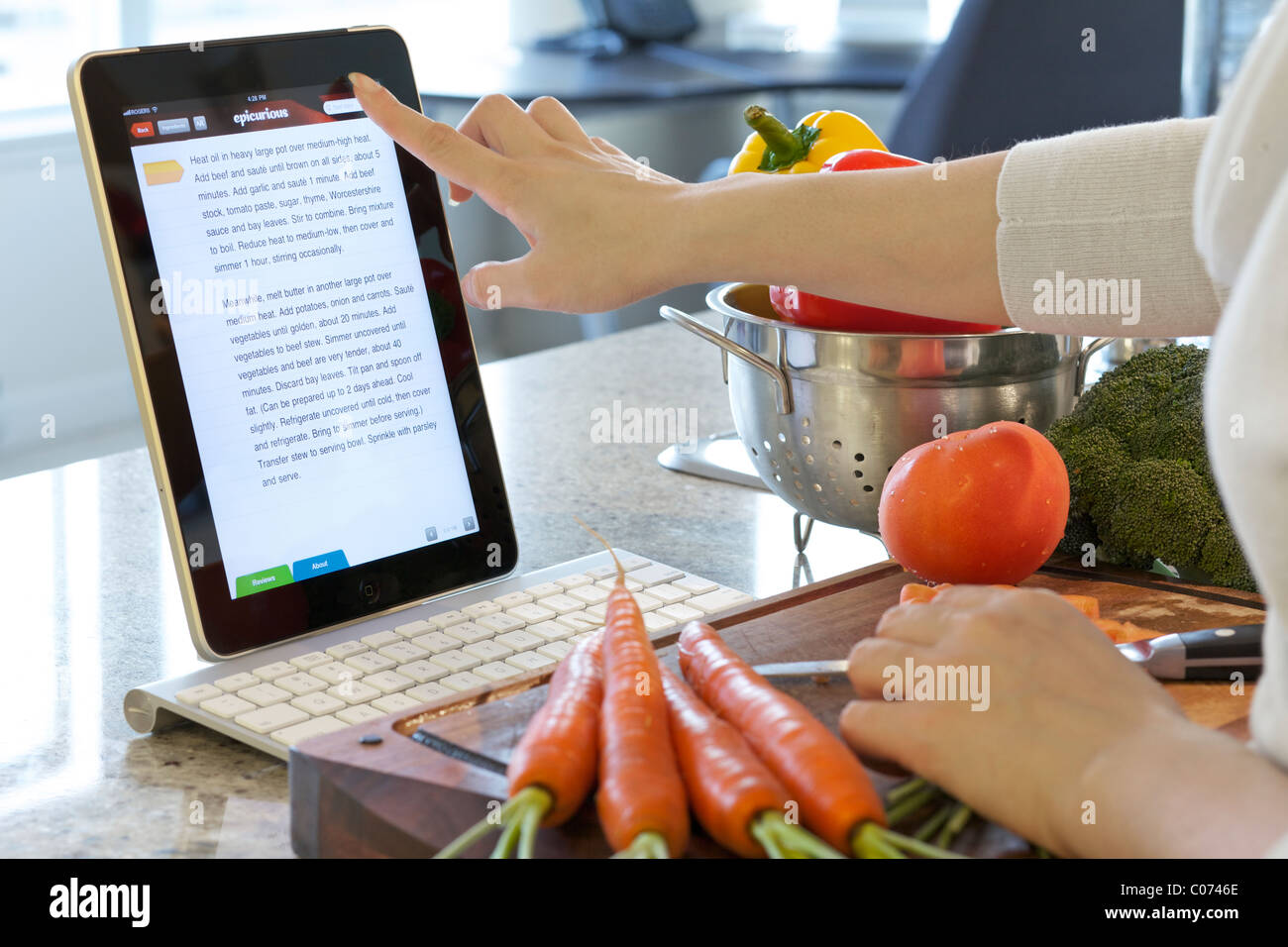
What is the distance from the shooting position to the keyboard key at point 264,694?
2.54ft

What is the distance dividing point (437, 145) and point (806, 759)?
486 millimetres

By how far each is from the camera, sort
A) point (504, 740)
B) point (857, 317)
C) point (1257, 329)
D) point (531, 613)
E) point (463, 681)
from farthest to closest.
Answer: point (857, 317) < point (531, 613) < point (463, 681) < point (504, 740) < point (1257, 329)

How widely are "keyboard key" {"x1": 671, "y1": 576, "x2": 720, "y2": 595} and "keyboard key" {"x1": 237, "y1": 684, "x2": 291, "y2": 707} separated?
0.90ft

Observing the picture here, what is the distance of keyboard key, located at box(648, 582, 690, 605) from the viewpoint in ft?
2.97

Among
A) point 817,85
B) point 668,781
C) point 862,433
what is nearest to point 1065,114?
point 817,85

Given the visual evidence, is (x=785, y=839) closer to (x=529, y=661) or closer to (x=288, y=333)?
(x=529, y=661)

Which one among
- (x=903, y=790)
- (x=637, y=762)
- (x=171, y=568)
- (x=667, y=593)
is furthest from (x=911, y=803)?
(x=171, y=568)

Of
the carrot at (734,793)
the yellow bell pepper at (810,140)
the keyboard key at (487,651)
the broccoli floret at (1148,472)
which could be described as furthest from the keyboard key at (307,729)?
the yellow bell pepper at (810,140)

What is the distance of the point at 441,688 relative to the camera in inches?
30.8

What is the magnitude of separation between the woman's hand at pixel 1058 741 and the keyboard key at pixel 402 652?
285 mm

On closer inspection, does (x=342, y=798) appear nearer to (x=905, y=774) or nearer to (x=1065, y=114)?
(x=905, y=774)

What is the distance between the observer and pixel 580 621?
872mm

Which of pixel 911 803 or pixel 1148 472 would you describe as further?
pixel 1148 472

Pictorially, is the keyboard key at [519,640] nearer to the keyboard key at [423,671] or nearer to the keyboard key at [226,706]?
the keyboard key at [423,671]
